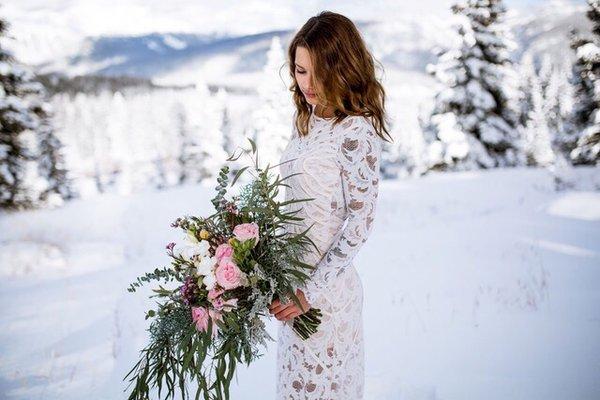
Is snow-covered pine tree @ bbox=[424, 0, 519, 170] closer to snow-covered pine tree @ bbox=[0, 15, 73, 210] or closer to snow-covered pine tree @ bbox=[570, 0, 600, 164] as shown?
snow-covered pine tree @ bbox=[570, 0, 600, 164]

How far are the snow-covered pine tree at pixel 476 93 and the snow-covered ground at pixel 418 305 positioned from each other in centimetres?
905

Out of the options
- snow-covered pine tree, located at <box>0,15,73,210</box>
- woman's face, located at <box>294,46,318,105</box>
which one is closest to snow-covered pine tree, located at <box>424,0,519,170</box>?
snow-covered pine tree, located at <box>0,15,73,210</box>

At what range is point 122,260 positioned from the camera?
900 centimetres

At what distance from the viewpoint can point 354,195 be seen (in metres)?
2.19

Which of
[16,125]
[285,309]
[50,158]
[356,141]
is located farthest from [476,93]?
[50,158]

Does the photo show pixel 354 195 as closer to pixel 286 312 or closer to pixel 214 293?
pixel 286 312

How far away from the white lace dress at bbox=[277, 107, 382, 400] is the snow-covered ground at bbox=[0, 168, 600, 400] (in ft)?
4.94

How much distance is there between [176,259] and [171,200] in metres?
14.7

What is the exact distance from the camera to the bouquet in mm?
1984

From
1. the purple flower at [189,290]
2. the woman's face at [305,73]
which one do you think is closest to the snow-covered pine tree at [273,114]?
the woman's face at [305,73]

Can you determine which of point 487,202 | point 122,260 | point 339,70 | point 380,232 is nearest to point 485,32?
point 487,202

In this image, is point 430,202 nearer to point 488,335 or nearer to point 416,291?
point 416,291

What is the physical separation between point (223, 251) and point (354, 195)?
29.2 inches

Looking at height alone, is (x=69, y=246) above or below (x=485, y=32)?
below
